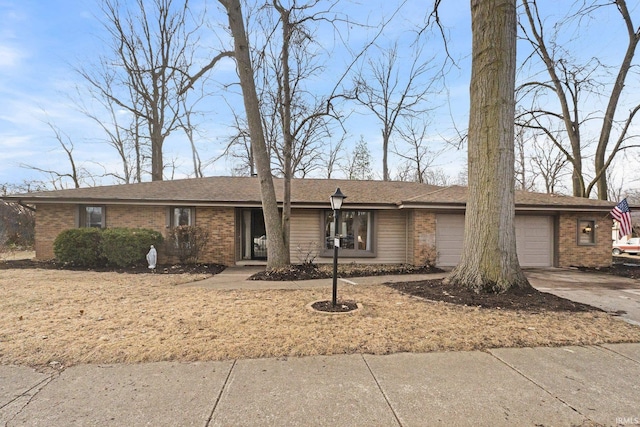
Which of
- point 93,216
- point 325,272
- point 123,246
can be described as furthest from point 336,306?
point 93,216

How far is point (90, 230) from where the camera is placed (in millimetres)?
10078

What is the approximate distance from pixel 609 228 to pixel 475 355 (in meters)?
12.4

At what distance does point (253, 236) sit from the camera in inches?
513

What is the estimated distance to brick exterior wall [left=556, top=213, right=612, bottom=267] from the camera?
37.5 ft

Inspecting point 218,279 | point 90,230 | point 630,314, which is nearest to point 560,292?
point 630,314

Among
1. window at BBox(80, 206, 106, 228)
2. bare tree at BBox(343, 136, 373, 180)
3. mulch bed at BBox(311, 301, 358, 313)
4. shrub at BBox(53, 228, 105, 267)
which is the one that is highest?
bare tree at BBox(343, 136, 373, 180)

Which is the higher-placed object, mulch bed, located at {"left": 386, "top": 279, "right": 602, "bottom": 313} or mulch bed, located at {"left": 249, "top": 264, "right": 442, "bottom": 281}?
mulch bed, located at {"left": 386, "top": 279, "right": 602, "bottom": 313}

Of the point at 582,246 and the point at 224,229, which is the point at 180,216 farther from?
the point at 582,246

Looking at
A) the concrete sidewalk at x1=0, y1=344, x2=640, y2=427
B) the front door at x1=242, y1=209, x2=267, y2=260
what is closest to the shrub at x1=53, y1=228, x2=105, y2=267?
the front door at x1=242, y1=209, x2=267, y2=260

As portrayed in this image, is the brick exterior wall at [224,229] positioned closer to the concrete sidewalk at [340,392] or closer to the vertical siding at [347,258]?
the vertical siding at [347,258]

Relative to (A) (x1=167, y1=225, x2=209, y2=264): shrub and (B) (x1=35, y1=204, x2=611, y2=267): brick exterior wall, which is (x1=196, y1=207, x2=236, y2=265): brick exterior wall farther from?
(A) (x1=167, y1=225, x2=209, y2=264): shrub

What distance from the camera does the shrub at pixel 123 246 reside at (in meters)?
9.84

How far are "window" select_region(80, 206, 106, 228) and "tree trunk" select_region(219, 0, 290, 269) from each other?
264 inches

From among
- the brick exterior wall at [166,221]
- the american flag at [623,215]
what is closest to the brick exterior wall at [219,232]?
the brick exterior wall at [166,221]
